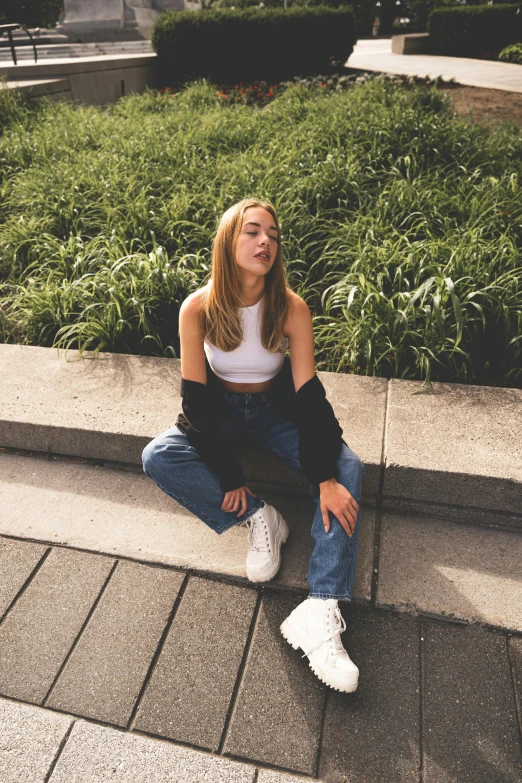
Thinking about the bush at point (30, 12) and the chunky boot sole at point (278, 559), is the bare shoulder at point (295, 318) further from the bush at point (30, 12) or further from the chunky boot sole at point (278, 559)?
the bush at point (30, 12)

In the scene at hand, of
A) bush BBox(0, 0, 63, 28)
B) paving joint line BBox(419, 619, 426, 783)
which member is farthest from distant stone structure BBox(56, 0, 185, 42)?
paving joint line BBox(419, 619, 426, 783)

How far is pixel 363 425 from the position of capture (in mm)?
Answer: 2348

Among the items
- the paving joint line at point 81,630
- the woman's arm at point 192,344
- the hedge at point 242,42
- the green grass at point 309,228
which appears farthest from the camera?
the hedge at point 242,42

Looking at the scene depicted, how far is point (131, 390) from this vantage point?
262cm

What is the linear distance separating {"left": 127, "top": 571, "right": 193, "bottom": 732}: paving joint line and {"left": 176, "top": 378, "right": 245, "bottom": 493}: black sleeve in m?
0.36

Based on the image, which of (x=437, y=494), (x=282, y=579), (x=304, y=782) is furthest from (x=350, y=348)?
(x=304, y=782)

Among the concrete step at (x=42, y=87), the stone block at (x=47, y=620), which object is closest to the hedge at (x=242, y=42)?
the concrete step at (x=42, y=87)

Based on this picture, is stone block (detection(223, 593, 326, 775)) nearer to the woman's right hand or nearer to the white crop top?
the woman's right hand

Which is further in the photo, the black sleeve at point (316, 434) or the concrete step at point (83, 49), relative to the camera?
the concrete step at point (83, 49)

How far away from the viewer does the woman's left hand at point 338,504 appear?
6.08ft

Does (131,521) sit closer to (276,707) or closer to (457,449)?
(276,707)

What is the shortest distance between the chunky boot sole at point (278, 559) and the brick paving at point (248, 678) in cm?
5

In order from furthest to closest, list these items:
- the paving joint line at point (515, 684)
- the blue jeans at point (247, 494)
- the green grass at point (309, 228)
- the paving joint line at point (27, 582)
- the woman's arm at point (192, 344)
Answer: the green grass at point (309, 228) → the woman's arm at point (192, 344) → the paving joint line at point (27, 582) → the blue jeans at point (247, 494) → the paving joint line at point (515, 684)

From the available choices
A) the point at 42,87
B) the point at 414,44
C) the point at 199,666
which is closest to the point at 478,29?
the point at 414,44
